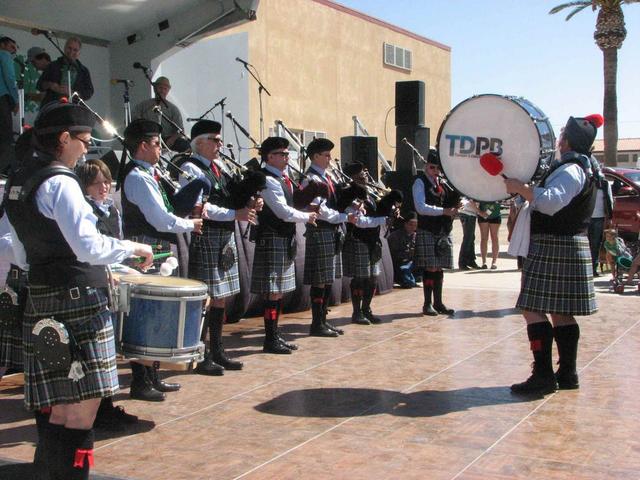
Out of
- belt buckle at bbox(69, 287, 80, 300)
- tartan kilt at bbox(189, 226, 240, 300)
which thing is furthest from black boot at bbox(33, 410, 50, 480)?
tartan kilt at bbox(189, 226, 240, 300)

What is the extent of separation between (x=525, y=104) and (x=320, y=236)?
7.14 ft

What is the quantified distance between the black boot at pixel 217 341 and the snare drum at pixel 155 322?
154 cm

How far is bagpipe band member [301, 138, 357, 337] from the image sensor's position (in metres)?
6.61

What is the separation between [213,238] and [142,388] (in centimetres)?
106

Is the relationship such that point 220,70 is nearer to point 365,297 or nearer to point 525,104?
point 365,297

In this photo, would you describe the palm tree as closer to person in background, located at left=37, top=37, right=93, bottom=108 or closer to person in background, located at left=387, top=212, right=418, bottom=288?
person in background, located at left=387, top=212, right=418, bottom=288

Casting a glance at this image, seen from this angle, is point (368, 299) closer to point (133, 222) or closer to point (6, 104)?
point (133, 222)

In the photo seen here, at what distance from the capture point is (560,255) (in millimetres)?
4766

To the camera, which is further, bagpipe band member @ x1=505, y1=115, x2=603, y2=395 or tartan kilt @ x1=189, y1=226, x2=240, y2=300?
tartan kilt @ x1=189, y1=226, x2=240, y2=300

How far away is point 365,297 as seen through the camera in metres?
7.30

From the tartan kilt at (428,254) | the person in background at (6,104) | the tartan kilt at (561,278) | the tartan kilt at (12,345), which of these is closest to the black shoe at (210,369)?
the tartan kilt at (12,345)

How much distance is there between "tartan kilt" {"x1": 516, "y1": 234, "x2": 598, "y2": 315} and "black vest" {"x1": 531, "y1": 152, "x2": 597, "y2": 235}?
0.16ft

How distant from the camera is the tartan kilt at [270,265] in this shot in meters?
5.96

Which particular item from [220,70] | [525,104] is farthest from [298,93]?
[525,104]
